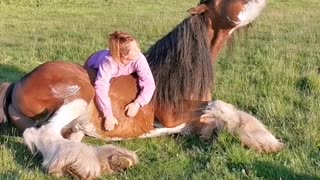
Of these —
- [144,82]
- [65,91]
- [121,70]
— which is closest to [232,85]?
[144,82]

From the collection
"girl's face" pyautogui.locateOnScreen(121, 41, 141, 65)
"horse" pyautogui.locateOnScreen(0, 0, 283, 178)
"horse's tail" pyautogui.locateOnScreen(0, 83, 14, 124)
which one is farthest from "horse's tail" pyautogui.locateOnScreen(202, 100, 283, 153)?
"horse's tail" pyautogui.locateOnScreen(0, 83, 14, 124)

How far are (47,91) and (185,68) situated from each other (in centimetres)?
113

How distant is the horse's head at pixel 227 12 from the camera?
4.84 m

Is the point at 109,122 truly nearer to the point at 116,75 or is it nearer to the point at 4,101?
the point at 116,75

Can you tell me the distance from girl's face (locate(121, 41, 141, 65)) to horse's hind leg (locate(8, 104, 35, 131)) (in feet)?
2.86

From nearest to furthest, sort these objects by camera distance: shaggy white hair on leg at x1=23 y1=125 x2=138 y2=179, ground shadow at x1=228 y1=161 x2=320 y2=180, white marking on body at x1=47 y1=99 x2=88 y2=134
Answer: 1. ground shadow at x1=228 y1=161 x2=320 y2=180
2. shaggy white hair on leg at x1=23 y1=125 x2=138 y2=179
3. white marking on body at x1=47 y1=99 x2=88 y2=134

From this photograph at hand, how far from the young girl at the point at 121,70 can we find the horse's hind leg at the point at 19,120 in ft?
1.87

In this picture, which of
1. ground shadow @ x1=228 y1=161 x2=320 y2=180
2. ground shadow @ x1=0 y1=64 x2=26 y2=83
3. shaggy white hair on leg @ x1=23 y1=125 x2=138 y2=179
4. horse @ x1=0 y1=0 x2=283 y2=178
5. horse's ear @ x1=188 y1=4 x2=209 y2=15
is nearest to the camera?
ground shadow @ x1=228 y1=161 x2=320 y2=180

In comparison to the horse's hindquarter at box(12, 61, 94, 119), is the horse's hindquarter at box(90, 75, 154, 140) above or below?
below

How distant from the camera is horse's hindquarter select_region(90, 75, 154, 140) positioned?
4.80m

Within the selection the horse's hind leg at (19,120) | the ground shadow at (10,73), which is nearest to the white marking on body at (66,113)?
the horse's hind leg at (19,120)

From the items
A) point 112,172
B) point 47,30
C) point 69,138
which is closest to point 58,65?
point 69,138

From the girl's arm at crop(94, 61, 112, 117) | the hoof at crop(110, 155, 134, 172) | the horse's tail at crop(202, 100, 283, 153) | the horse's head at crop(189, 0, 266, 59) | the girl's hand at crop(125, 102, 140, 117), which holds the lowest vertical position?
the hoof at crop(110, 155, 134, 172)

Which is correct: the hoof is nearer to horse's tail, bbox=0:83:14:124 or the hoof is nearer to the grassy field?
the grassy field
